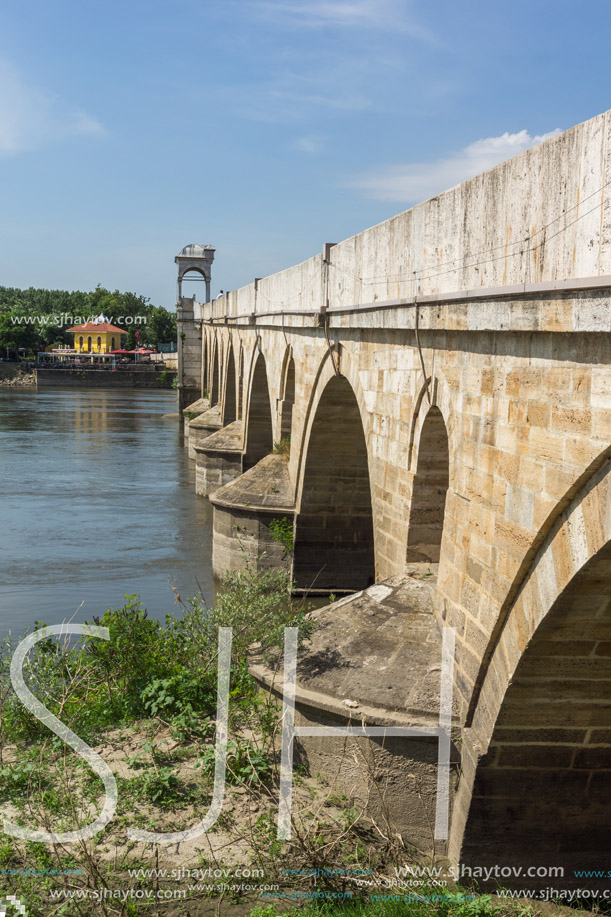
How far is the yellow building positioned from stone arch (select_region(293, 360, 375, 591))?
6563cm

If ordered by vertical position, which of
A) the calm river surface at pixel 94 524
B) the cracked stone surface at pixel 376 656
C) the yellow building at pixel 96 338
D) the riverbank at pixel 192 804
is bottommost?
the calm river surface at pixel 94 524

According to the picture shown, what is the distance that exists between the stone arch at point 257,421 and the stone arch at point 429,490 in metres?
11.0

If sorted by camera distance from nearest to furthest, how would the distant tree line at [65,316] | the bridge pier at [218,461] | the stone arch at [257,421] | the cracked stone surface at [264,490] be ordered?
the cracked stone surface at [264,490] → the stone arch at [257,421] → the bridge pier at [218,461] → the distant tree line at [65,316]

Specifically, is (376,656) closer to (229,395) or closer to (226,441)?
(226,441)

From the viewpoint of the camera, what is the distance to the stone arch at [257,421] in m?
18.0

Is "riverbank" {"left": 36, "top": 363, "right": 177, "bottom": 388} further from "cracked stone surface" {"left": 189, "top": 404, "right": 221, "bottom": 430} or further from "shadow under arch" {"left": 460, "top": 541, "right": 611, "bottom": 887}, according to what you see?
"shadow under arch" {"left": 460, "top": 541, "right": 611, "bottom": 887}

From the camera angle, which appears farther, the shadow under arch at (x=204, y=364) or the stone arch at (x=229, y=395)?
the shadow under arch at (x=204, y=364)

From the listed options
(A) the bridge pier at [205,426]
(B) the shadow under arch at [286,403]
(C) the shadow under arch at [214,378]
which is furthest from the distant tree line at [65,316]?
(B) the shadow under arch at [286,403]

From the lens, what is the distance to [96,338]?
7556cm

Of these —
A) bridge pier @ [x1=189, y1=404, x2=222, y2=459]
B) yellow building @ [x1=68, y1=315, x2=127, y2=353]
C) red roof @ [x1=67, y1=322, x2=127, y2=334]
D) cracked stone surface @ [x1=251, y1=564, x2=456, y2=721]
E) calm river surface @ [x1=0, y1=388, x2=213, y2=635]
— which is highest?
red roof @ [x1=67, y1=322, x2=127, y2=334]

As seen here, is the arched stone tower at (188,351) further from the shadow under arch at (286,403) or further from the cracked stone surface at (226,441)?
the shadow under arch at (286,403)

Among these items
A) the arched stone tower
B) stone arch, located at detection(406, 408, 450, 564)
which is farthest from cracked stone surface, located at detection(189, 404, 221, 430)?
stone arch, located at detection(406, 408, 450, 564)

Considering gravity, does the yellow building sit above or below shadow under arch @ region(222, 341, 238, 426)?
above

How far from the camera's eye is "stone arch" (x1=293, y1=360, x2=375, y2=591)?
37.4ft
